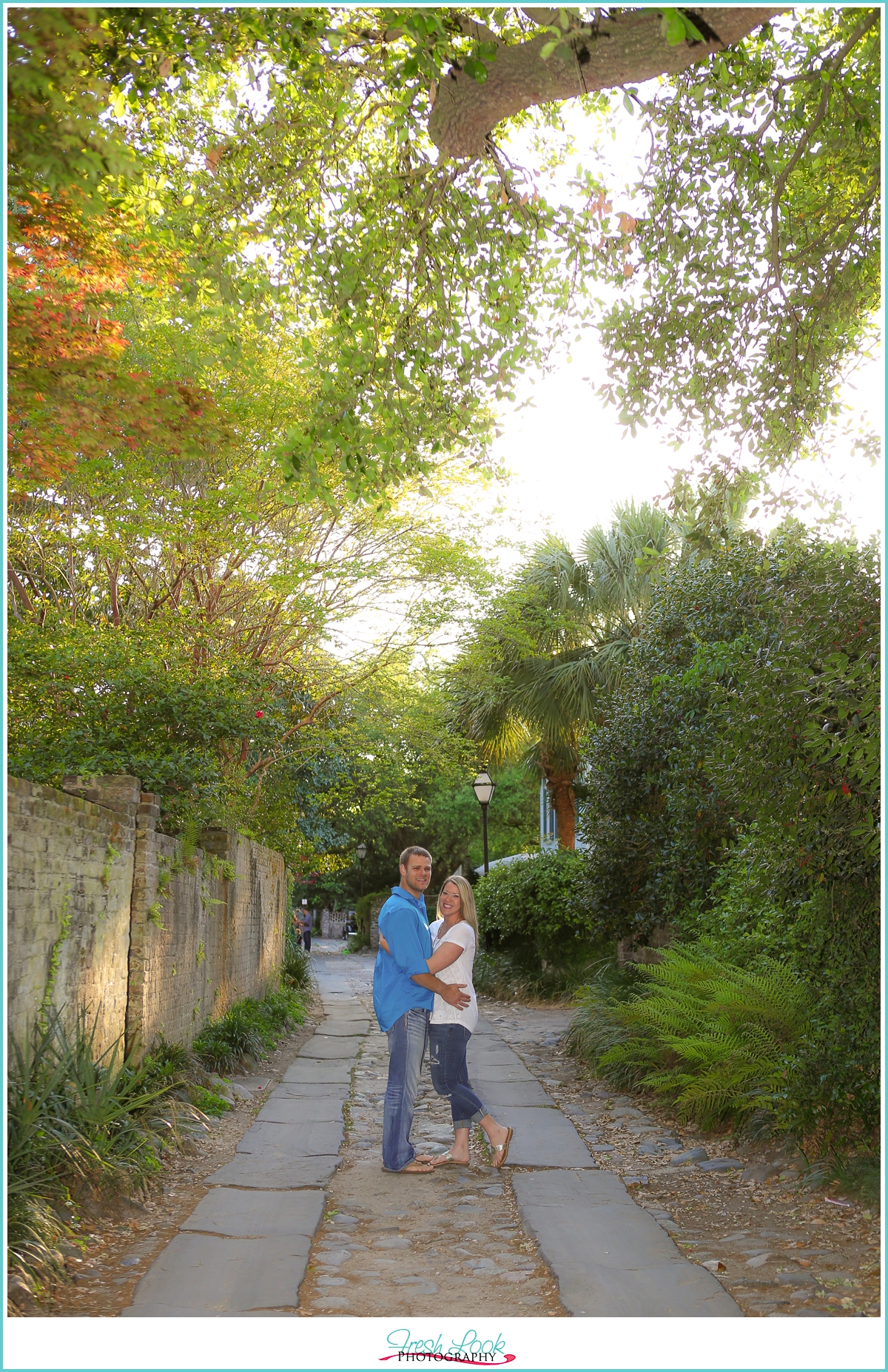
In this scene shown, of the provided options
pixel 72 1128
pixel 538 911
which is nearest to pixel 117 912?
pixel 72 1128

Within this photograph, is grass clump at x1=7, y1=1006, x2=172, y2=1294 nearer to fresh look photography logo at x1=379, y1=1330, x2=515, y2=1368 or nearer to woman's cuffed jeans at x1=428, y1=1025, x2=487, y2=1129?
fresh look photography logo at x1=379, y1=1330, x2=515, y2=1368

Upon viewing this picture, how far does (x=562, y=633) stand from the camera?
1806cm

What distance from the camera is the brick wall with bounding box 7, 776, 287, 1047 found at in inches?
192

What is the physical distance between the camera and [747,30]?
4.52 m

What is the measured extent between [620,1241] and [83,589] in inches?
487

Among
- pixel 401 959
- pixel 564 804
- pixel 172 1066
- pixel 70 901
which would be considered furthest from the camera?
pixel 564 804

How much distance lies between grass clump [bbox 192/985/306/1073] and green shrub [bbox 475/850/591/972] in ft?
10.9

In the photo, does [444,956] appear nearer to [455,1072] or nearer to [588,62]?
[455,1072]

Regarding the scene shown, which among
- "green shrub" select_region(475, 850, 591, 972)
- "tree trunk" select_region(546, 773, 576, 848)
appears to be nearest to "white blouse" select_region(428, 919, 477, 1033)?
"green shrub" select_region(475, 850, 591, 972)

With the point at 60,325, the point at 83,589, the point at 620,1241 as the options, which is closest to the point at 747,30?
the point at 60,325

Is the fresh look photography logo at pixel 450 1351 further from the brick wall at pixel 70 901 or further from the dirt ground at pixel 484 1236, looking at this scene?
the brick wall at pixel 70 901

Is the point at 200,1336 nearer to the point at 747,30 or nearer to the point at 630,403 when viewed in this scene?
the point at 747,30

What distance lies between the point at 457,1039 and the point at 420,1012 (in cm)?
27

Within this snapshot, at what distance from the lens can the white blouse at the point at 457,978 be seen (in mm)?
5988
